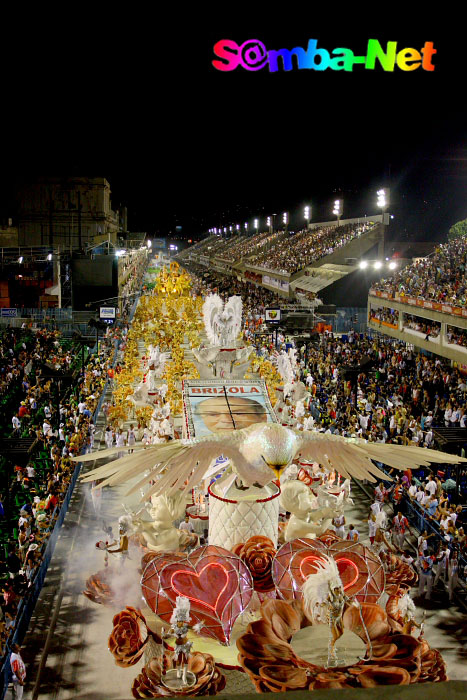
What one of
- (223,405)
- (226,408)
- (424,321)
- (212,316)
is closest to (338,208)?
(424,321)

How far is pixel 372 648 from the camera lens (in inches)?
176

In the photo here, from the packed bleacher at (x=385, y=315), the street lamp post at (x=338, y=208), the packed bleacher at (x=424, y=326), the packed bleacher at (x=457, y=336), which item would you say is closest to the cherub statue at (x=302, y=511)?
the packed bleacher at (x=457, y=336)

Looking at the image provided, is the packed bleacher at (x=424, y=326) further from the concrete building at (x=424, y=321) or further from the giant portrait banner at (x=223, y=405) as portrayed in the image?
the giant portrait banner at (x=223, y=405)

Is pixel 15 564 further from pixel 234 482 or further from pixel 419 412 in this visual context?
pixel 419 412

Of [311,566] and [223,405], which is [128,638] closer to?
[311,566]

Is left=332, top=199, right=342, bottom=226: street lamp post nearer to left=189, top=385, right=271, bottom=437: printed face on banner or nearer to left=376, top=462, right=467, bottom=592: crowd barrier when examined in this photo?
left=376, top=462, right=467, bottom=592: crowd barrier

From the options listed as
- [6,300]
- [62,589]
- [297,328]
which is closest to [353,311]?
[297,328]

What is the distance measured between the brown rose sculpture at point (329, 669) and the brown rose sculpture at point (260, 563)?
806 mm

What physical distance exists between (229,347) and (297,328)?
16327 millimetres

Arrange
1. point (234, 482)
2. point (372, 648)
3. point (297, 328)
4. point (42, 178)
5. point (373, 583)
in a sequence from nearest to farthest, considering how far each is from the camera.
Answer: point (372, 648) → point (373, 583) → point (234, 482) → point (297, 328) → point (42, 178)

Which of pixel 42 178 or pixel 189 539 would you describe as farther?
pixel 42 178

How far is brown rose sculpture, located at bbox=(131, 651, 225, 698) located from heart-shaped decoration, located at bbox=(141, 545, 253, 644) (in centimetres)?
38

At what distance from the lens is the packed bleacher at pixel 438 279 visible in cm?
2734
